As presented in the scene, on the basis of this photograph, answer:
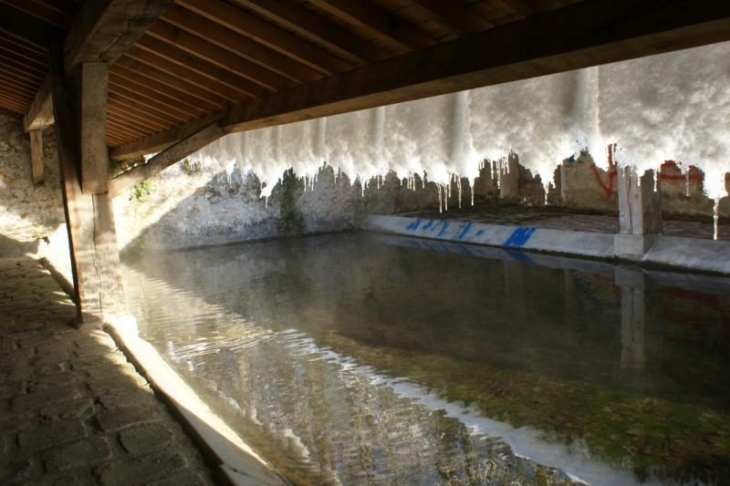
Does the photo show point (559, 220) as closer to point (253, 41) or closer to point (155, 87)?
point (155, 87)

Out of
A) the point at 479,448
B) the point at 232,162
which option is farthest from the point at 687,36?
the point at 232,162

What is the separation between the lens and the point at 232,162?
735cm

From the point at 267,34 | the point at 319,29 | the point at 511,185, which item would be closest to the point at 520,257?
the point at 511,185

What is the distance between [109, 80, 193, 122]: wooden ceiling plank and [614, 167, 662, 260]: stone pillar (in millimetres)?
6064

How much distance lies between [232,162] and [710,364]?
534 centimetres

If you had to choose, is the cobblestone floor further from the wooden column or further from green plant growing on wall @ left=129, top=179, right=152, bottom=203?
the wooden column

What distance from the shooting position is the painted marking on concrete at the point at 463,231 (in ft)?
41.1

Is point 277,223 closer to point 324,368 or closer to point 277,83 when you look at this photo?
point 324,368

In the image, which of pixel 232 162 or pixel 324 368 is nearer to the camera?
pixel 324 368

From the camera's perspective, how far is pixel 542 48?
6.86 feet

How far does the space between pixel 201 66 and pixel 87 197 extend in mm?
1667

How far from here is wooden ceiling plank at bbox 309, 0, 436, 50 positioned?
262 cm

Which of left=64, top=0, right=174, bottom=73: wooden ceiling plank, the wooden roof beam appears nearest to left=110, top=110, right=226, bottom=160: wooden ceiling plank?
the wooden roof beam

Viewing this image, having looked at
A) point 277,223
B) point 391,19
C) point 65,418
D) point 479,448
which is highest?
point 391,19
